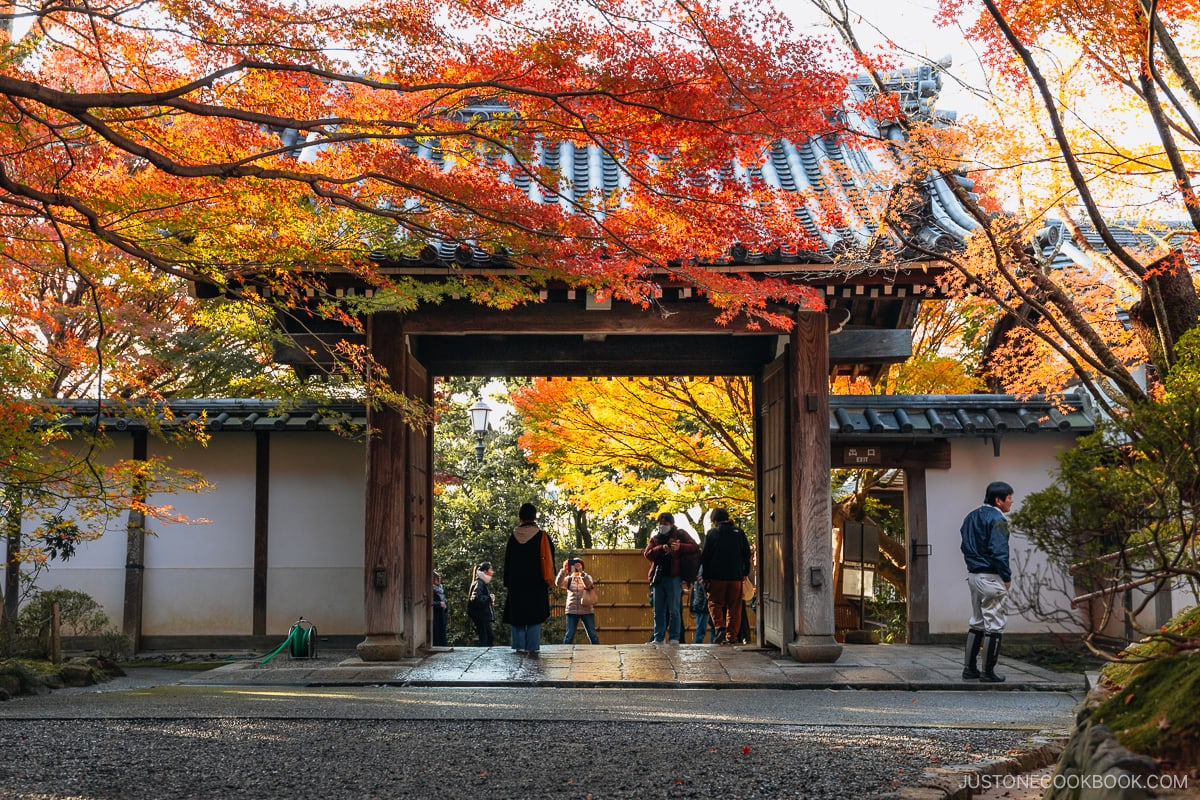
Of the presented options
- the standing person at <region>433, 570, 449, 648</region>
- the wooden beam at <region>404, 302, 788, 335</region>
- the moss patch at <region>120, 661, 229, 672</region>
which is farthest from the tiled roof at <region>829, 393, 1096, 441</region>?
the moss patch at <region>120, 661, 229, 672</region>

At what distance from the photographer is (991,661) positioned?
884 cm

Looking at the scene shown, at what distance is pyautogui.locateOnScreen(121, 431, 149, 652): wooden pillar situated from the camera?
12.5 metres

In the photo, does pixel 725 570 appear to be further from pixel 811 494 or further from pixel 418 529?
pixel 418 529

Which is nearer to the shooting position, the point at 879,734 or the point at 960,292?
the point at 879,734

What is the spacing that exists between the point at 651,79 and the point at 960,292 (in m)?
4.90

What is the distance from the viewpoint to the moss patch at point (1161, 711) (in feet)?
10.8

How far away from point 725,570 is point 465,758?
703 cm

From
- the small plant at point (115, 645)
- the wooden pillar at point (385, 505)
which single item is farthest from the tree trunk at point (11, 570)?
the wooden pillar at point (385, 505)

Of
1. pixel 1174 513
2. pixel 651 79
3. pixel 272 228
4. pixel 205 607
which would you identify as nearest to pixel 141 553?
pixel 205 607

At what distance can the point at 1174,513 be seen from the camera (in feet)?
12.4

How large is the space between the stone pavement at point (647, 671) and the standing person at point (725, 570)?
3.03 feet

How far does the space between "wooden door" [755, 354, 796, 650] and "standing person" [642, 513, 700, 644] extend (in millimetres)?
913

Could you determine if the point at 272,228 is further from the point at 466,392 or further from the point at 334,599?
the point at 466,392

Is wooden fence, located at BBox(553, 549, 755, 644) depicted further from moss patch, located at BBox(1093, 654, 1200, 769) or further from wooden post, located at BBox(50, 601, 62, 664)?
moss patch, located at BBox(1093, 654, 1200, 769)
